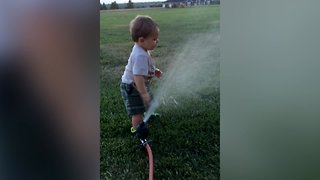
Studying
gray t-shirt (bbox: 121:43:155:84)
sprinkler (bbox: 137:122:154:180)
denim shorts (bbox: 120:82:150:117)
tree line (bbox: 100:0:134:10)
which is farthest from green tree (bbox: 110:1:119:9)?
sprinkler (bbox: 137:122:154:180)

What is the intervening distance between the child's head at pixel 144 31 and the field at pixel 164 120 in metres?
0.02

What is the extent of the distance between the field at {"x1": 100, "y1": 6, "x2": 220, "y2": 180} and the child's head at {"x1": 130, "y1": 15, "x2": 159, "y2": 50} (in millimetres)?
16

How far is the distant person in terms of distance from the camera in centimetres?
137

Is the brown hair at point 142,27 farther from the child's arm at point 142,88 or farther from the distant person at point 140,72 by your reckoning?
the child's arm at point 142,88

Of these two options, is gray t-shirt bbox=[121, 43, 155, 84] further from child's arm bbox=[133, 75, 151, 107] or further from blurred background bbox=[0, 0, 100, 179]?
blurred background bbox=[0, 0, 100, 179]

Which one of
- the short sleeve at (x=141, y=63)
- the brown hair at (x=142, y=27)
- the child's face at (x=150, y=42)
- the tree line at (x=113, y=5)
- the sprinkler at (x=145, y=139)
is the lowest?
the sprinkler at (x=145, y=139)

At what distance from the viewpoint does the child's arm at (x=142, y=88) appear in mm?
1384

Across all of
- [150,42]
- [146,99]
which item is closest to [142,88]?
[146,99]

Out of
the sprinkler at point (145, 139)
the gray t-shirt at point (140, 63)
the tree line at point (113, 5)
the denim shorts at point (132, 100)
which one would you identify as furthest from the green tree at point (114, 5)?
the sprinkler at point (145, 139)

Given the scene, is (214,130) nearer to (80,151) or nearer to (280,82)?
(280,82)

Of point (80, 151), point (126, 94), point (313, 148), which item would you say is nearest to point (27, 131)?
point (80, 151)

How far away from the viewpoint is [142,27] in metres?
1.38

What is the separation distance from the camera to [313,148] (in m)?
1.26

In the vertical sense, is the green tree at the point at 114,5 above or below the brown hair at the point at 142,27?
above
